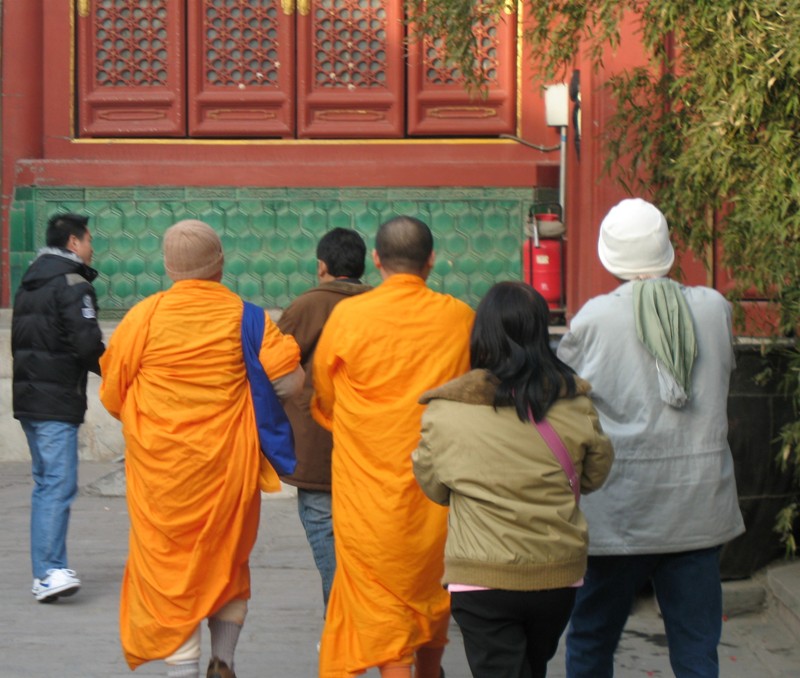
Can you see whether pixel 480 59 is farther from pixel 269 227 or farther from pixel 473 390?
pixel 473 390

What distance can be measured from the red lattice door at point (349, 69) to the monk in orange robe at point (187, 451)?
6119mm

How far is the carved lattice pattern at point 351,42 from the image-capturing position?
35.2 ft

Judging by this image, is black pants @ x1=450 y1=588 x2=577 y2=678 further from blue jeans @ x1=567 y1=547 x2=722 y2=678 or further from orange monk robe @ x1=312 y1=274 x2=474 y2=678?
orange monk robe @ x1=312 y1=274 x2=474 y2=678

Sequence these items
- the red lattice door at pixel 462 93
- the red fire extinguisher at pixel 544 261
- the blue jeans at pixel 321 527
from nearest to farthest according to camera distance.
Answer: the blue jeans at pixel 321 527
the red fire extinguisher at pixel 544 261
the red lattice door at pixel 462 93

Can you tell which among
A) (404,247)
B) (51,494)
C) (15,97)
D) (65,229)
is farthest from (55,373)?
(15,97)

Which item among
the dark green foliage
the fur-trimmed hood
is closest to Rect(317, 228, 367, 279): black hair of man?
the dark green foliage

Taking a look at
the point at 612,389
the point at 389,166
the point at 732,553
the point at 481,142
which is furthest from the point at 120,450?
the point at 612,389

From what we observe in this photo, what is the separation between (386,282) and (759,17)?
1721 millimetres

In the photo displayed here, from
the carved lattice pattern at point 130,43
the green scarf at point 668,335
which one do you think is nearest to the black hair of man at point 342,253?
the green scarf at point 668,335

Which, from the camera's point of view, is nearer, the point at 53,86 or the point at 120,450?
the point at 120,450

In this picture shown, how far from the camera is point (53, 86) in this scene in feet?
35.7

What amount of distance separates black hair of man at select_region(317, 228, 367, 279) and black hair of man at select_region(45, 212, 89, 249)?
1465 mm

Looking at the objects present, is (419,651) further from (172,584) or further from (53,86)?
(53,86)

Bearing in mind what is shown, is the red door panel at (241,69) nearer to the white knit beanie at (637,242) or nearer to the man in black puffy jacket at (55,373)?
the man in black puffy jacket at (55,373)
